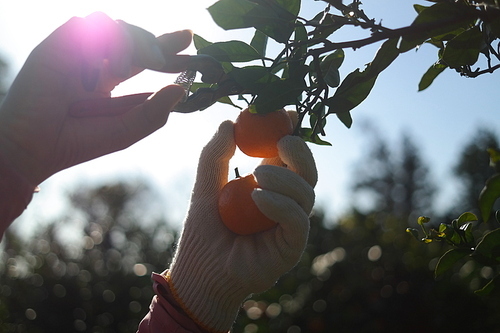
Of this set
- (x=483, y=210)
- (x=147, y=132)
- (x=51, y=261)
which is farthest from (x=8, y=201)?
(x=51, y=261)

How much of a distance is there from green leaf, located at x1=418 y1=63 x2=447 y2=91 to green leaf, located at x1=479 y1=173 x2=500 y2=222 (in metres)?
0.45

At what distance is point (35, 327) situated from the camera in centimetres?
453

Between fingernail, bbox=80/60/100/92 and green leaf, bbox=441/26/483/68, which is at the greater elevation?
green leaf, bbox=441/26/483/68

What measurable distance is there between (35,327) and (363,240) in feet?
10.2

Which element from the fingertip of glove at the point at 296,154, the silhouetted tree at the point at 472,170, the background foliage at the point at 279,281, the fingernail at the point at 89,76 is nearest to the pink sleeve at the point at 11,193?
the fingernail at the point at 89,76

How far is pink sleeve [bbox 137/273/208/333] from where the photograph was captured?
1.06m

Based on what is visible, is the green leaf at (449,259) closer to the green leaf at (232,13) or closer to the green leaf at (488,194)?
the green leaf at (488,194)

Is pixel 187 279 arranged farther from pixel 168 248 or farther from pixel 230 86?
pixel 168 248

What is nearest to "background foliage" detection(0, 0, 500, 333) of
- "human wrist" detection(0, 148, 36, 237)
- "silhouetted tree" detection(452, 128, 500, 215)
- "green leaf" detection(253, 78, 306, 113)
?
"green leaf" detection(253, 78, 306, 113)

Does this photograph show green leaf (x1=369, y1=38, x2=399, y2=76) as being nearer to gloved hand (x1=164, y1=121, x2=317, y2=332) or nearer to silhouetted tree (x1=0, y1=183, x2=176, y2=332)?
gloved hand (x1=164, y1=121, x2=317, y2=332)

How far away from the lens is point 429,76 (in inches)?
42.4

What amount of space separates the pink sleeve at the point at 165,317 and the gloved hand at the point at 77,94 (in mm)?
371

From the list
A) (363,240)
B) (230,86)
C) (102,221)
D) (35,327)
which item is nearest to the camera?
(230,86)

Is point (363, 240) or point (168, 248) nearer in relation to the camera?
point (363, 240)
